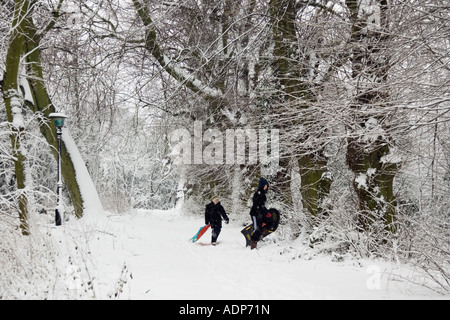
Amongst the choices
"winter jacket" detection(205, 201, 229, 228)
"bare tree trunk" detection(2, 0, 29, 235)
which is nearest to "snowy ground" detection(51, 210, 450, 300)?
"winter jacket" detection(205, 201, 229, 228)

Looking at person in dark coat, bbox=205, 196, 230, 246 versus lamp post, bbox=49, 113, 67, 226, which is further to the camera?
person in dark coat, bbox=205, 196, 230, 246

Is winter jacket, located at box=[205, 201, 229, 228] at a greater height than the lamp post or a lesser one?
lesser

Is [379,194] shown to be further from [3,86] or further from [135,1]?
[3,86]

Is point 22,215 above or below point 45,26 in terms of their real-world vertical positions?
below

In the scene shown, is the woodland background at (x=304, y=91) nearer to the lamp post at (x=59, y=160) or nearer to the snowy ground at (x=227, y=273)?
the lamp post at (x=59, y=160)

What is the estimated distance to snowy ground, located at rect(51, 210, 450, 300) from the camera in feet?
15.3

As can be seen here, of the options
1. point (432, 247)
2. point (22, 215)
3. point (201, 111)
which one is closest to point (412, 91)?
point (432, 247)

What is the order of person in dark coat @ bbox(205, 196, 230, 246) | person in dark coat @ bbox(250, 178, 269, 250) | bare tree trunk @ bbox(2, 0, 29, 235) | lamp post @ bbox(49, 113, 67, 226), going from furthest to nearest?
person in dark coat @ bbox(205, 196, 230, 246) < lamp post @ bbox(49, 113, 67, 226) < person in dark coat @ bbox(250, 178, 269, 250) < bare tree trunk @ bbox(2, 0, 29, 235)

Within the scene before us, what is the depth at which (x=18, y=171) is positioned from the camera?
8617mm

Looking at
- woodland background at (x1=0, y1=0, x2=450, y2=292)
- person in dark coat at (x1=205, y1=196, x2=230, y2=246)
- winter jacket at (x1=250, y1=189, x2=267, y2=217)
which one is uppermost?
woodland background at (x1=0, y1=0, x2=450, y2=292)

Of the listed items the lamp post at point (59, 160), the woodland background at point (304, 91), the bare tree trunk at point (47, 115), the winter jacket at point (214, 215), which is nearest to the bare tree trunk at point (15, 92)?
the woodland background at point (304, 91)

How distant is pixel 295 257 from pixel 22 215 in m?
5.95

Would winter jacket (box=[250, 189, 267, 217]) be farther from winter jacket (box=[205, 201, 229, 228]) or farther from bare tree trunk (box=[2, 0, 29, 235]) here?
bare tree trunk (box=[2, 0, 29, 235])

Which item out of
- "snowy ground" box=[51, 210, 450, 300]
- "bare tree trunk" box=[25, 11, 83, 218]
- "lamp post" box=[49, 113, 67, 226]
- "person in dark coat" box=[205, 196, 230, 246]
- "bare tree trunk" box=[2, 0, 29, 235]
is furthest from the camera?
"bare tree trunk" box=[25, 11, 83, 218]
